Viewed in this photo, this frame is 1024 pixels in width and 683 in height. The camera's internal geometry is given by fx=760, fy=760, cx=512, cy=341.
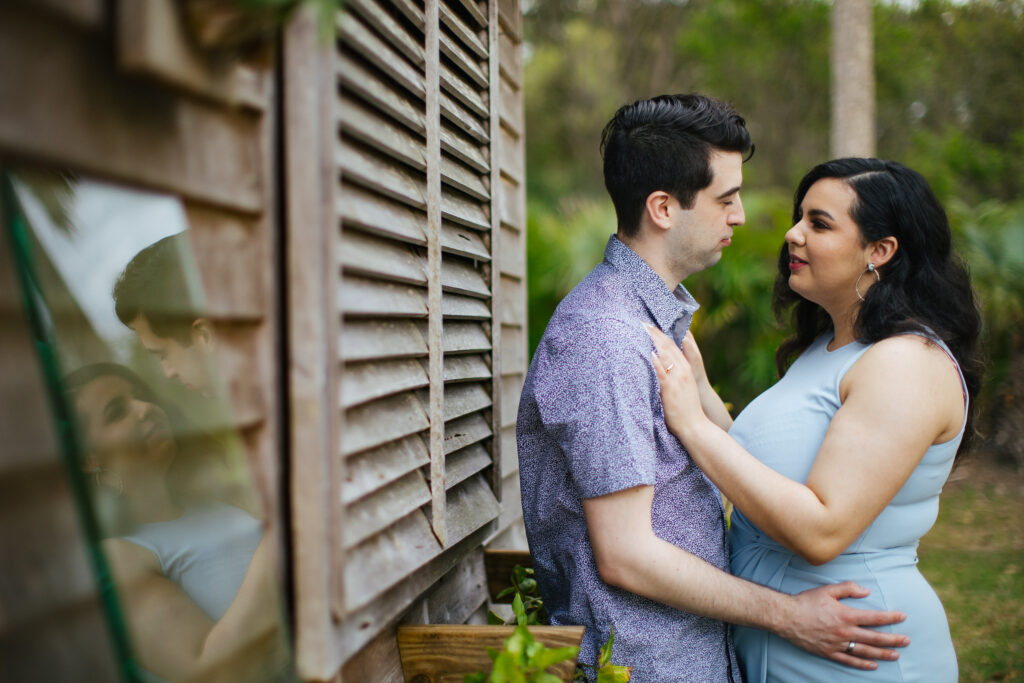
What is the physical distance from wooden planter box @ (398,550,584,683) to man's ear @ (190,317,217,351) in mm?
894

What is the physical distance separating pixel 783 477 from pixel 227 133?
4.96ft

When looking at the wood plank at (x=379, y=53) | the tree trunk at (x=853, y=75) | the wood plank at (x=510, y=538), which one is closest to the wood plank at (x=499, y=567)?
the wood plank at (x=510, y=538)

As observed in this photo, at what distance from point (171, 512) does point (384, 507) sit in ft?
1.62

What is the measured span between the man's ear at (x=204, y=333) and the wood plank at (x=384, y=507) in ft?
1.26

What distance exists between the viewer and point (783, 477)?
193cm

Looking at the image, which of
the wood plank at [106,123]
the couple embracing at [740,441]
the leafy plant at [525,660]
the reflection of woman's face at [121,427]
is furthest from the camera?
the couple embracing at [740,441]

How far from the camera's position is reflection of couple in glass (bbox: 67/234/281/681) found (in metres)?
0.97

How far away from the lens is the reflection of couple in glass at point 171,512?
972mm

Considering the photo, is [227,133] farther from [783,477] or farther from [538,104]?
[538,104]

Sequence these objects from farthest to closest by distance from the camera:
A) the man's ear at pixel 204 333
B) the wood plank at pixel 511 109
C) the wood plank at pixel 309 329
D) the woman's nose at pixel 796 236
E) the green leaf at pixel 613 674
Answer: the wood plank at pixel 511 109 < the woman's nose at pixel 796 236 < the green leaf at pixel 613 674 < the wood plank at pixel 309 329 < the man's ear at pixel 204 333

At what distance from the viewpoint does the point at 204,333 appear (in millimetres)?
1129

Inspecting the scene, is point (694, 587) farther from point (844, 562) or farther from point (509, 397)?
point (509, 397)

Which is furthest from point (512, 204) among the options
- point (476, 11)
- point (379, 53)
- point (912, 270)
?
point (379, 53)

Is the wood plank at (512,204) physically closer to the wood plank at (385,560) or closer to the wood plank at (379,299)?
the wood plank at (379,299)
